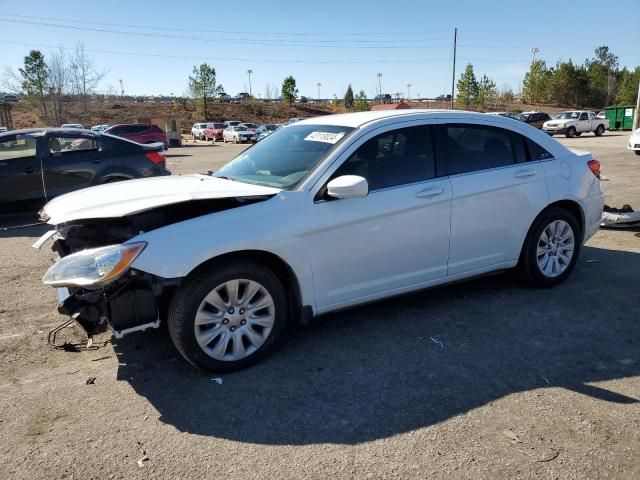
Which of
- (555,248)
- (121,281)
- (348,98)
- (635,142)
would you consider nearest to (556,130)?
(635,142)

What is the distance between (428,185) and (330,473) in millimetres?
2379

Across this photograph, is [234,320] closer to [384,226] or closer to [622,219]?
[384,226]

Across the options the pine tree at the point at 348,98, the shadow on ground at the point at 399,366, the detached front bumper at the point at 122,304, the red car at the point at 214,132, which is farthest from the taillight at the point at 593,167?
the pine tree at the point at 348,98

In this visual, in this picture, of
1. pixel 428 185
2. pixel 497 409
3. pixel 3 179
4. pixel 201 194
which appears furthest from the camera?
pixel 3 179

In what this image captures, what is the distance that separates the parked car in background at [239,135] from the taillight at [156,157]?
32.0 metres

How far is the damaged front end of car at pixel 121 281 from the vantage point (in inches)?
123

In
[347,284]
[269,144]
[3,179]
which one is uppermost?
[269,144]

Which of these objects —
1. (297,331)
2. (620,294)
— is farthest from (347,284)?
(620,294)

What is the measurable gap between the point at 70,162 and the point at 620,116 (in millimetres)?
43937

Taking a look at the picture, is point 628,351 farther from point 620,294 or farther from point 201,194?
point 201,194

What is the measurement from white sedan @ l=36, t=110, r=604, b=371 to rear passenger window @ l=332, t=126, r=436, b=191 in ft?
0.04

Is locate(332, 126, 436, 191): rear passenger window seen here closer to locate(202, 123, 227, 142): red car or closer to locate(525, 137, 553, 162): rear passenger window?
locate(525, 137, 553, 162): rear passenger window

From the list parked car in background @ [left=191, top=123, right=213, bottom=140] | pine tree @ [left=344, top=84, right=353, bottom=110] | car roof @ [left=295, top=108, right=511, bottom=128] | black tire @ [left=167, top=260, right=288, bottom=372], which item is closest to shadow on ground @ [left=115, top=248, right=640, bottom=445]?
black tire @ [left=167, top=260, right=288, bottom=372]

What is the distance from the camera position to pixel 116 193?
13.1 ft
